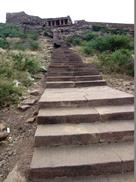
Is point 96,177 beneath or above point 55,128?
beneath

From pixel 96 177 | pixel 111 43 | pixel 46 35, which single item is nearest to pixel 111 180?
pixel 96 177

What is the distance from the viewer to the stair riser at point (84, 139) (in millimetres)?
3146

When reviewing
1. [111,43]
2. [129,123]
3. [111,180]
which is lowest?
[111,180]

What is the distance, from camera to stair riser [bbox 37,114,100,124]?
357cm

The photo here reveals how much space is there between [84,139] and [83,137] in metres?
0.02

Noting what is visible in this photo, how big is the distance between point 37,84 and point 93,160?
383 centimetres

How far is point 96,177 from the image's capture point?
9.02 ft

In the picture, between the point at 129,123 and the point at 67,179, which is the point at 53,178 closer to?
the point at 67,179

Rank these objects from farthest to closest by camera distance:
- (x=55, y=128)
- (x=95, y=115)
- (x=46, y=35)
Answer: (x=46, y=35) < (x=95, y=115) < (x=55, y=128)

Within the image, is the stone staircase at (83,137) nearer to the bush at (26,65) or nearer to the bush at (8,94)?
the bush at (8,94)

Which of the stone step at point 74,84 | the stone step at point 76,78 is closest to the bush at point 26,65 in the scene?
the stone step at point 76,78

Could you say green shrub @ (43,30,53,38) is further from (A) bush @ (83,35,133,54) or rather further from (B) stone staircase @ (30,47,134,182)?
(B) stone staircase @ (30,47,134,182)

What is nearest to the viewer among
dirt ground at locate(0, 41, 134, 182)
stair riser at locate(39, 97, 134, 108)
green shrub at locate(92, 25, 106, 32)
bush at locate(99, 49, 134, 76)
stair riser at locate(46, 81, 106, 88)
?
dirt ground at locate(0, 41, 134, 182)

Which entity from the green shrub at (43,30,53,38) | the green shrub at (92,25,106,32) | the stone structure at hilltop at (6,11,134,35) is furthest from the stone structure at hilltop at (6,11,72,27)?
the green shrub at (43,30,53,38)
